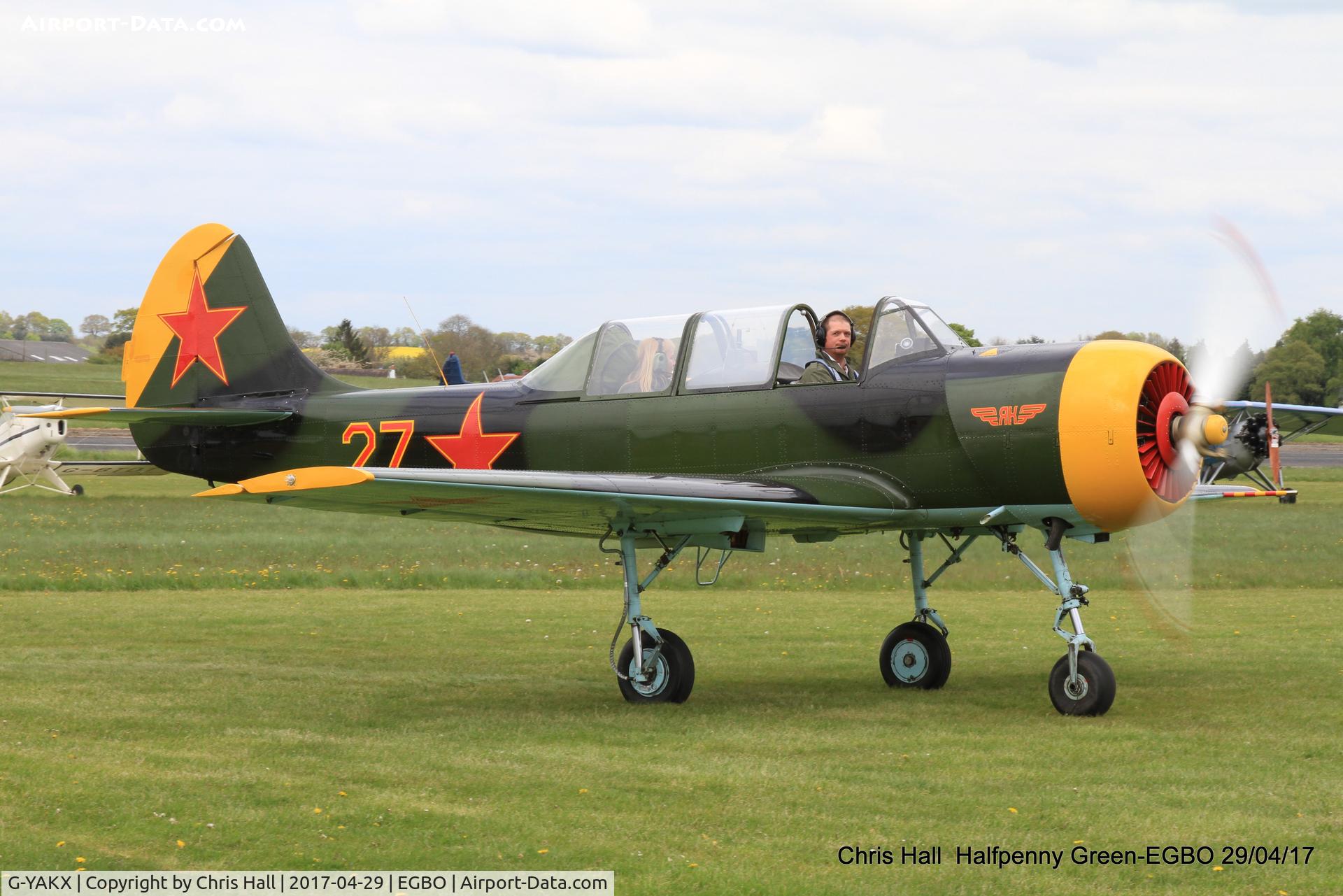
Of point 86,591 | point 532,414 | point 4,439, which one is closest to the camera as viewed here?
point 532,414

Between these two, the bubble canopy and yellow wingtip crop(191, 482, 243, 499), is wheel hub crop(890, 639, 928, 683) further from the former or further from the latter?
yellow wingtip crop(191, 482, 243, 499)

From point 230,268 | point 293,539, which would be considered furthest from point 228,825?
point 293,539

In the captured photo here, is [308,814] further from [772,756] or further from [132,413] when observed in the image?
[132,413]

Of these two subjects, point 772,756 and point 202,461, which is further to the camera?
point 202,461

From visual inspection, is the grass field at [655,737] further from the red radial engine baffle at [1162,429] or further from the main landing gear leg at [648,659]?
the red radial engine baffle at [1162,429]

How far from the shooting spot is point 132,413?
1106 cm

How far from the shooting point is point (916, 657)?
10195mm

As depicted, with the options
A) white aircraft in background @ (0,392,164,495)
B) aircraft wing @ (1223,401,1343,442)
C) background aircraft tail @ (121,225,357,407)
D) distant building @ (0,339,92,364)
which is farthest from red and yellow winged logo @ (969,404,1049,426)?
distant building @ (0,339,92,364)

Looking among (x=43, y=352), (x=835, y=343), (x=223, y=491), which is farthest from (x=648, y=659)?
(x=43, y=352)

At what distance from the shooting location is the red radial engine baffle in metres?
8.32

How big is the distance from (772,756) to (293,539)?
620 inches

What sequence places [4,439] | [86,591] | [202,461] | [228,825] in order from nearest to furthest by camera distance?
[228,825] < [202,461] < [86,591] < [4,439]

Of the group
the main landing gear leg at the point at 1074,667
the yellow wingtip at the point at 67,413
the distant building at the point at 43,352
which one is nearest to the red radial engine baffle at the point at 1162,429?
the main landing gear leg at the point at 1074,667

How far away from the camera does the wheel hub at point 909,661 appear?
1016 centimetres
